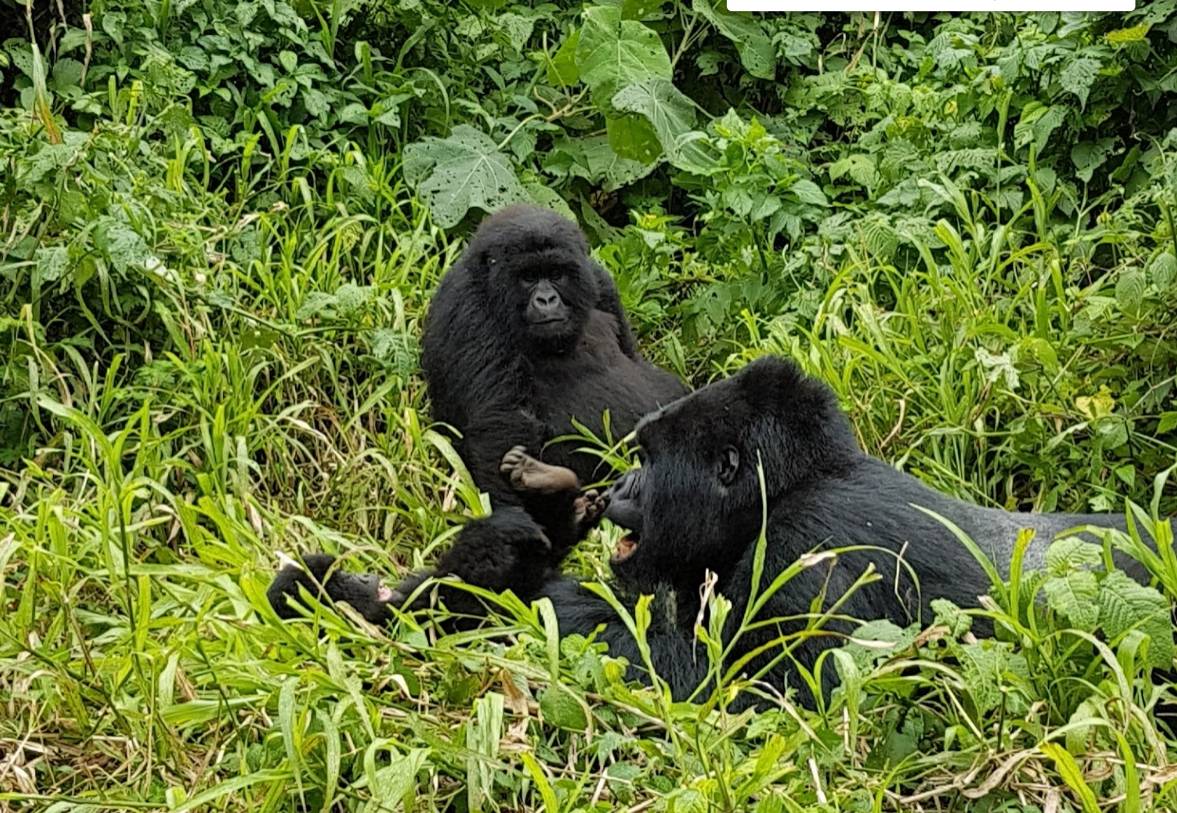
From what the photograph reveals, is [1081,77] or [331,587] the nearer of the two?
[331,587]

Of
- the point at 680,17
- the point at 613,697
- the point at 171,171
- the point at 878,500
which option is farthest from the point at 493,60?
the point at 613,697

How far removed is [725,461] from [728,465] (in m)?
0.01

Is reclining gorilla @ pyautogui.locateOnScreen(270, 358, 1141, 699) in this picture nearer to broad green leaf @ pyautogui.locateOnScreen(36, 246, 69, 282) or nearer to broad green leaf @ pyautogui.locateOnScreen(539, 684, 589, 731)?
broad green leaf @ pyautogui.locateOnScreen(539, 684, 589, 731)

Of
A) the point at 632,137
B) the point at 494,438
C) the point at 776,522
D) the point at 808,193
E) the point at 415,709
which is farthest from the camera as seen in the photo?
the point at 632,137

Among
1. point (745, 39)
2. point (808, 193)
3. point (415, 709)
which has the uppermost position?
point (745, 39)

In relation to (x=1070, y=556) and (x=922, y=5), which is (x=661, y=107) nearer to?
(x=922, y=5)

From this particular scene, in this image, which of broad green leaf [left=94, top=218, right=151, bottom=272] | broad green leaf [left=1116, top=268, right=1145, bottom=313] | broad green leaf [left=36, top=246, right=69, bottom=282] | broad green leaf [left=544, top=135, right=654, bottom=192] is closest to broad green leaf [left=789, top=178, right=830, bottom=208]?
broad green leaf [left=544, top=135, right=654, bottom=192]

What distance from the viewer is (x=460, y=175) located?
6.27 meters

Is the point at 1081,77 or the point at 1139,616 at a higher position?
the point at 1081,77

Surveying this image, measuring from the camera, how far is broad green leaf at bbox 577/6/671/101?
633 centimetres

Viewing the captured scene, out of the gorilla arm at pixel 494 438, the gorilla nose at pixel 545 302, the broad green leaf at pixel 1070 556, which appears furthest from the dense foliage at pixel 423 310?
the gorilla nose at pixel 545 302

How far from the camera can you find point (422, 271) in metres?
5.95

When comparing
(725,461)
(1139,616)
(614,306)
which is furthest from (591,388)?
(1139,616)

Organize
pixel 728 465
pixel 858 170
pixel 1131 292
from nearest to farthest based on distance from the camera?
pixel 728 465
pixel 1131 292
pixel 858 170
